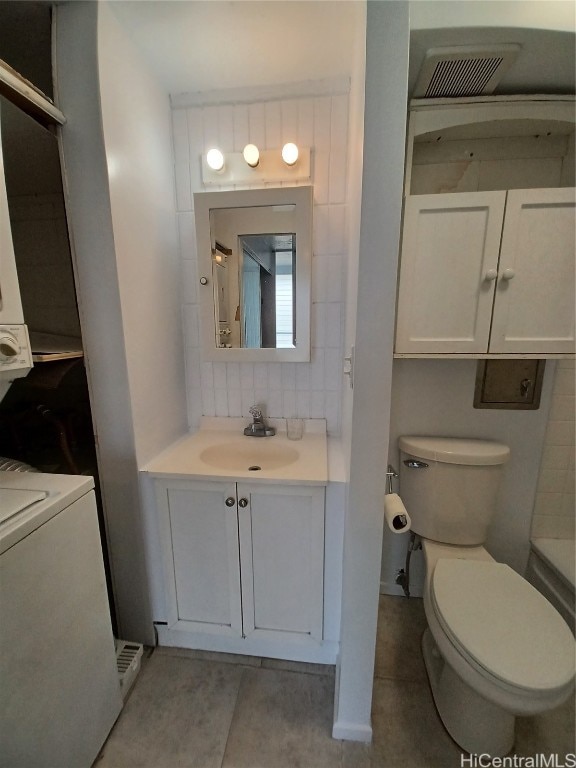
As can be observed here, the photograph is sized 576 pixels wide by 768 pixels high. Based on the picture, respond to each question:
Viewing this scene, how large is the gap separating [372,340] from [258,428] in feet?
2.81

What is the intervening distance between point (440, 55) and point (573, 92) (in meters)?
0.56

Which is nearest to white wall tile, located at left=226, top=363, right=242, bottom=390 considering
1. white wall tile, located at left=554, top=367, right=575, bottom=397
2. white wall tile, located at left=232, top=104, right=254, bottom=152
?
white wall tile, located at left=232, top=104, right=254, bottom=152

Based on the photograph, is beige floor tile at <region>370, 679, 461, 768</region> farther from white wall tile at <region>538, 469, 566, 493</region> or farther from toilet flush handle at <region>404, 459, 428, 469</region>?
white wall tile at <region>538, 469, 566, 493</region>

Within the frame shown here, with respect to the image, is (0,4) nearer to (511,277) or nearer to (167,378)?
(167,378)

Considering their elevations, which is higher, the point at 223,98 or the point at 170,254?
the point at 223,98

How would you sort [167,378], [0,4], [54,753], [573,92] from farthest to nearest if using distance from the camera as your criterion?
1. [167,378]
2. [573,92]
3. [0,4]
4. [54,753]

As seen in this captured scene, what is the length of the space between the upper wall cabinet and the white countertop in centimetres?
56

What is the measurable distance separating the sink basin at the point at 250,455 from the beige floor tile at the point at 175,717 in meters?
0.82

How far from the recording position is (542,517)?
1.39 m

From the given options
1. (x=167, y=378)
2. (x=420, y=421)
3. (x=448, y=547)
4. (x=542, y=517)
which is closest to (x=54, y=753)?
(x=167, y=378)

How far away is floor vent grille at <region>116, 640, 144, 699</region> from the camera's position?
1.11 meters

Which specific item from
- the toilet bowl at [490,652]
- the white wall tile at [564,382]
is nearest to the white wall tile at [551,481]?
the white wall tile at [564,382]

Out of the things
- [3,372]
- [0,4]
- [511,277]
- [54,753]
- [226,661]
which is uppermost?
[0,4]

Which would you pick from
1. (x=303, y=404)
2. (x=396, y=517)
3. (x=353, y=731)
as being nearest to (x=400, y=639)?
(x=353, y=731)
